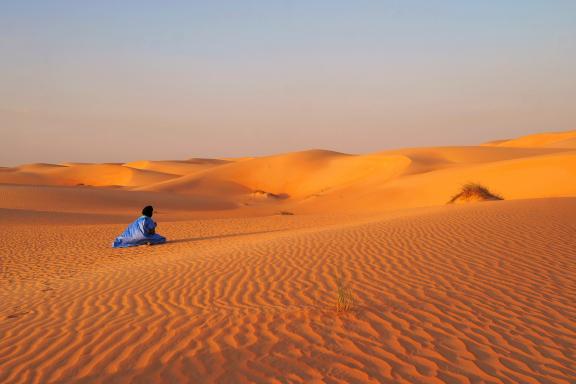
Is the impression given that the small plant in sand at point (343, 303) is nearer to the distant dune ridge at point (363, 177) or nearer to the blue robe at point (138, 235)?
the blue robe at point (138, 235)

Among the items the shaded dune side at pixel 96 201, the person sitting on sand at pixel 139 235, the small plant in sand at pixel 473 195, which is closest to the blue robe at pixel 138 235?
the person sitting on sand at pixel 139 235

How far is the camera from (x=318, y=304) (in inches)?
237

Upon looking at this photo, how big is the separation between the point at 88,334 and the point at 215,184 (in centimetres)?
4954

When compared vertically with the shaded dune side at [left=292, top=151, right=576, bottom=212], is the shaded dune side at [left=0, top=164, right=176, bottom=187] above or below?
above

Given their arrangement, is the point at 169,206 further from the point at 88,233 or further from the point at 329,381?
the point at 329,381

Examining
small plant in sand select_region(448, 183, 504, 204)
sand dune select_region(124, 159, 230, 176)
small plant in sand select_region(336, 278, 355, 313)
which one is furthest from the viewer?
sand dune select_region(124, 159, 230, 176)

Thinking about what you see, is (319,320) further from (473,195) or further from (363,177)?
(363,177)

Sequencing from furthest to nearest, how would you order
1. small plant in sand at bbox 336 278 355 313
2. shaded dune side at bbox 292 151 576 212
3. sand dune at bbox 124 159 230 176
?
sand dune at bbox 124 159 230 176 < shaded dune side at bbox 292 151 576 212 < small plant in sand at bbox 336 278 355 313

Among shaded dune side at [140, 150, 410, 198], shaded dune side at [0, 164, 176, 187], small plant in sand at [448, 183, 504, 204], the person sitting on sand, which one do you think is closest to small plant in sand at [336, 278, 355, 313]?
the person sitting on sand

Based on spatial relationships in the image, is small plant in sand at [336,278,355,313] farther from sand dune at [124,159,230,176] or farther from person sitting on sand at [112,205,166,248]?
sand dune at [124,159,230,176]

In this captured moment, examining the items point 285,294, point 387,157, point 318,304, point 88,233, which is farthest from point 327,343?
point 387,157

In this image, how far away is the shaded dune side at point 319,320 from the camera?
4.19 m

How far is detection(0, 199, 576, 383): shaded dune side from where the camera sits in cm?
419

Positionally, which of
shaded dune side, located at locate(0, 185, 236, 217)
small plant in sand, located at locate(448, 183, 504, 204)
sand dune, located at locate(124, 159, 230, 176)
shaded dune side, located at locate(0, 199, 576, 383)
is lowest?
shaded dune side, located at locate(0, 199, 576, 383)
